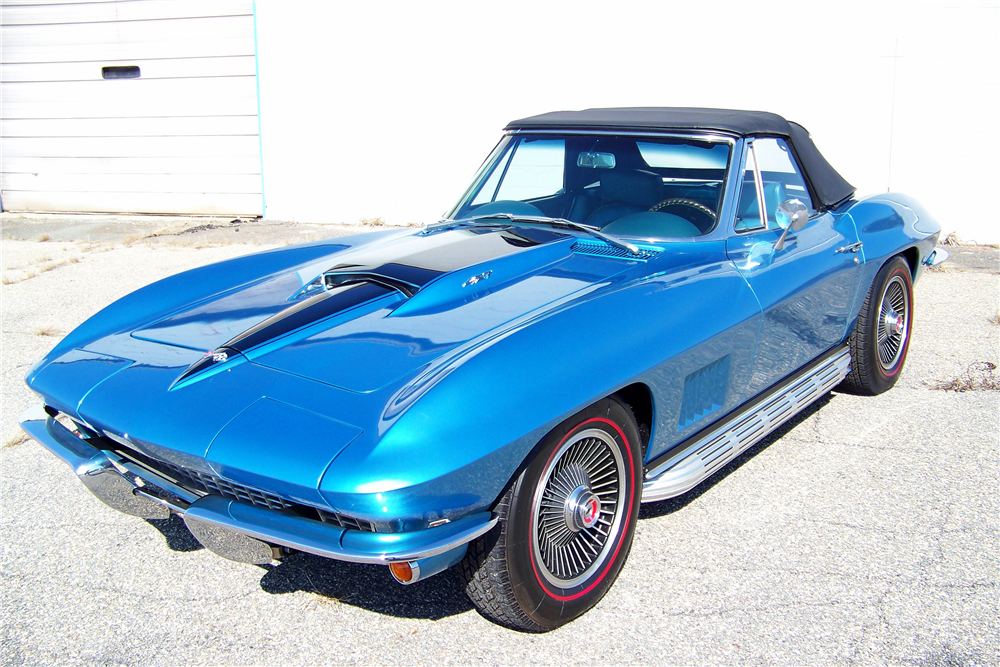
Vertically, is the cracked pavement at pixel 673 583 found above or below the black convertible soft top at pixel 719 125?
below

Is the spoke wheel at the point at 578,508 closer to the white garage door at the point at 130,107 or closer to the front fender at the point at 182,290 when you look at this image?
the front fender at the point at 182,290

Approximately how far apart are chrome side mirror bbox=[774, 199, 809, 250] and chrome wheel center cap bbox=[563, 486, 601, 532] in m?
1.47

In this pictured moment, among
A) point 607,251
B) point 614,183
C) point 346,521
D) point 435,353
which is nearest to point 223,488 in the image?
point 346,521

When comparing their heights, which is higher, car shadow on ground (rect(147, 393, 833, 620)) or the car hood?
the car hood

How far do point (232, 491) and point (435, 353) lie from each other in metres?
0.66

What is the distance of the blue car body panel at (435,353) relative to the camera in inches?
77.9

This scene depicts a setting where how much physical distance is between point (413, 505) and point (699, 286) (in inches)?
56.9

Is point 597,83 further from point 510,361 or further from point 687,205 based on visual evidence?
point 510,361

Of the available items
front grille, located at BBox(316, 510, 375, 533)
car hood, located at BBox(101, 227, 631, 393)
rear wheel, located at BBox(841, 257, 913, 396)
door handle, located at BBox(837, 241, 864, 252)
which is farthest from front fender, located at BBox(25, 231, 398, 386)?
rear wheel, located at BBox(841, 257, 913, 396)

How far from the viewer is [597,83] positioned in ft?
26.7

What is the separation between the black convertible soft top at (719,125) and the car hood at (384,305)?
2.17 feet

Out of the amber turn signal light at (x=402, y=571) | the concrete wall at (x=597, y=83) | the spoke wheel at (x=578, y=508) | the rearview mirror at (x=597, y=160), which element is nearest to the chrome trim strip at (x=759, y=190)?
the rearview mirror at (x=597, y=160)

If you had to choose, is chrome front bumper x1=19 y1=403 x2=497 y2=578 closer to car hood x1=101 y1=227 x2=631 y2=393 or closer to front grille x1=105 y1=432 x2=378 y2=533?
front grille x1=105 y1=432 x2=378 y2=533

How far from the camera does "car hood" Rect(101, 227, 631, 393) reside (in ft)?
7.79
